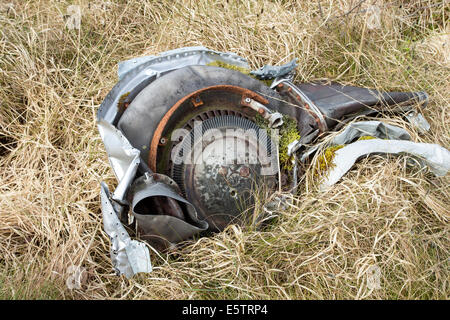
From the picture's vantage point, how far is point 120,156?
2.12 meters

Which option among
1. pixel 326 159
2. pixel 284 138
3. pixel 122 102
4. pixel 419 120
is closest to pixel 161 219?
pixel 122 102

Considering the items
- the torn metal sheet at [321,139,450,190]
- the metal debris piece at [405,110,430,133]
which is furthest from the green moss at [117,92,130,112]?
the metal debris piece at [405,110,430,133]

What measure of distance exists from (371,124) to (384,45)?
1.34m

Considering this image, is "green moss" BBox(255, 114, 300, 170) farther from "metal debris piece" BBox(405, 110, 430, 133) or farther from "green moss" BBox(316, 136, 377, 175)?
"metal debris piece" BBox(405, 110, 430, 133)

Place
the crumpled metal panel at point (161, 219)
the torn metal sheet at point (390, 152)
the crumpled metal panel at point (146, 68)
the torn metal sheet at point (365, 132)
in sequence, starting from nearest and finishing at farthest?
the crumpled metal panel at point (161, 219)
the crumpled metal panel at point (146, 68)
the torn metal sheet at point (390, 152)
the torn metal sheet at point (365, 132)

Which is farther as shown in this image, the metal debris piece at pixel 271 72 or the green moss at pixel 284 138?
the metal debris piece at pixel 271 72

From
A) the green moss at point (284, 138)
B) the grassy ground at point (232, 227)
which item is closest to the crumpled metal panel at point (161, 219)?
the grassy ground at point (232, 227)

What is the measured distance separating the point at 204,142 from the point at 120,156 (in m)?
0.45

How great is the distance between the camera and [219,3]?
12.0 feet

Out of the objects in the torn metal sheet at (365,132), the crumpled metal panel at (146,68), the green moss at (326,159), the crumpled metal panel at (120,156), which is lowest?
the green moss at (326,159)

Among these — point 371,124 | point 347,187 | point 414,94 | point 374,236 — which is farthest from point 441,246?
point 414,94

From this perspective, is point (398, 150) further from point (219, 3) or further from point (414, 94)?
point (219, 3)

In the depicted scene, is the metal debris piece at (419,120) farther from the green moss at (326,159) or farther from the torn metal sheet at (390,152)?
the green moss at (326,159)

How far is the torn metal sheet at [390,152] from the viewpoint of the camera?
7.93 ft
